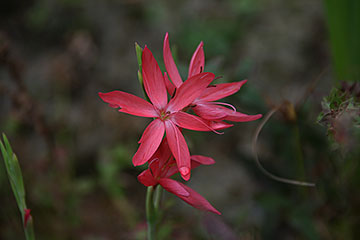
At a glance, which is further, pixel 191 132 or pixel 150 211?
pixel 191 132

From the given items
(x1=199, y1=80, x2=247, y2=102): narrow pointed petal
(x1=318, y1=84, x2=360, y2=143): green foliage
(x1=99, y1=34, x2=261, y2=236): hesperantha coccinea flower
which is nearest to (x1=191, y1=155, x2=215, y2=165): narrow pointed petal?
(x1=99, y1=34, x2=261, y2=236): hesperantha coccinea flower

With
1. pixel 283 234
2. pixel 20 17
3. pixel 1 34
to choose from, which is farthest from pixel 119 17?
pixel 283 234

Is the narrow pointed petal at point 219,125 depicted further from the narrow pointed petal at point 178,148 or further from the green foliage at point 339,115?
the green foliage at point 339,115

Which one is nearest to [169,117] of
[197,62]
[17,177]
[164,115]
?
[164,115]

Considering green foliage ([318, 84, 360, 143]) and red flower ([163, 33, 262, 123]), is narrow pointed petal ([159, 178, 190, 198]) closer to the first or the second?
red flower ([163, 33, 262, 123])

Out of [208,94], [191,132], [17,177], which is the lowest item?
[191,132]

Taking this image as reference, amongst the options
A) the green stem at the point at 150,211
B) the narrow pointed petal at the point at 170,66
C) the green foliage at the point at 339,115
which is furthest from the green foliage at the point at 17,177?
the green foliage at the point at 339,115

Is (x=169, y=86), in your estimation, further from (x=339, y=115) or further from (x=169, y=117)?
(x=339, y=115)
